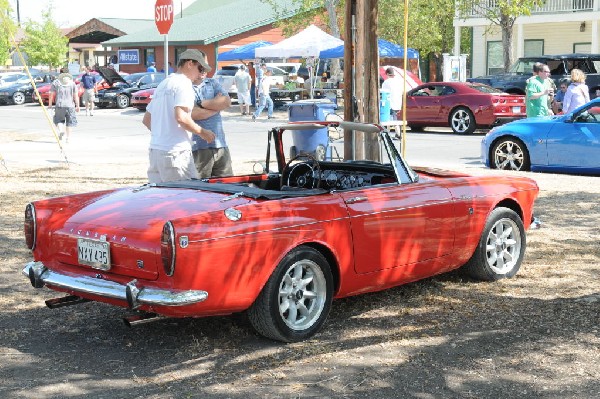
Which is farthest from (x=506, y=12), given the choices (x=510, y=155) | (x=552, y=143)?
(x=552, y=143)

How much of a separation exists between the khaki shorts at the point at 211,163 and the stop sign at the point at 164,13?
9.49 feet

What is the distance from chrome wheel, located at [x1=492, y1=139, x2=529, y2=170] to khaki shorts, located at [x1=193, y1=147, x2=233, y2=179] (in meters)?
7.23

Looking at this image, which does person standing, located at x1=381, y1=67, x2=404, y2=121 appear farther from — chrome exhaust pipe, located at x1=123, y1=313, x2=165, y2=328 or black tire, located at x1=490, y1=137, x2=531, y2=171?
chrome exhaust pipe, located at x1=123, y1=313, x2=165, y2=328

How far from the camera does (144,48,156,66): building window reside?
57281 millimetres

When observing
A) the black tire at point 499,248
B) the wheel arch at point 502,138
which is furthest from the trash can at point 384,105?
the black tire at point 499,248

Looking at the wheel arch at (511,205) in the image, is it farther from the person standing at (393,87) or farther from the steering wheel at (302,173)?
the person standing at (393,87)

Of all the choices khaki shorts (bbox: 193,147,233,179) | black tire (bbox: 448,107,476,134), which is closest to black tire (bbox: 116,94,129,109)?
black tire (bbox: 448,107,476,134)

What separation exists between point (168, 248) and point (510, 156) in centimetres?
1042

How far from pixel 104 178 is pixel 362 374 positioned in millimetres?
9907

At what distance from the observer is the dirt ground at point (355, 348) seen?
489cm

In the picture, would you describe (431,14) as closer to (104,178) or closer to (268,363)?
(104,178)

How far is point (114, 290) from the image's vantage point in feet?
17.3

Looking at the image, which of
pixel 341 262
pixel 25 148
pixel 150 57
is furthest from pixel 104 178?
pixel 150 57

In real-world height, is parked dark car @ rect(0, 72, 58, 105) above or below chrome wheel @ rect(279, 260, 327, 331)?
above
